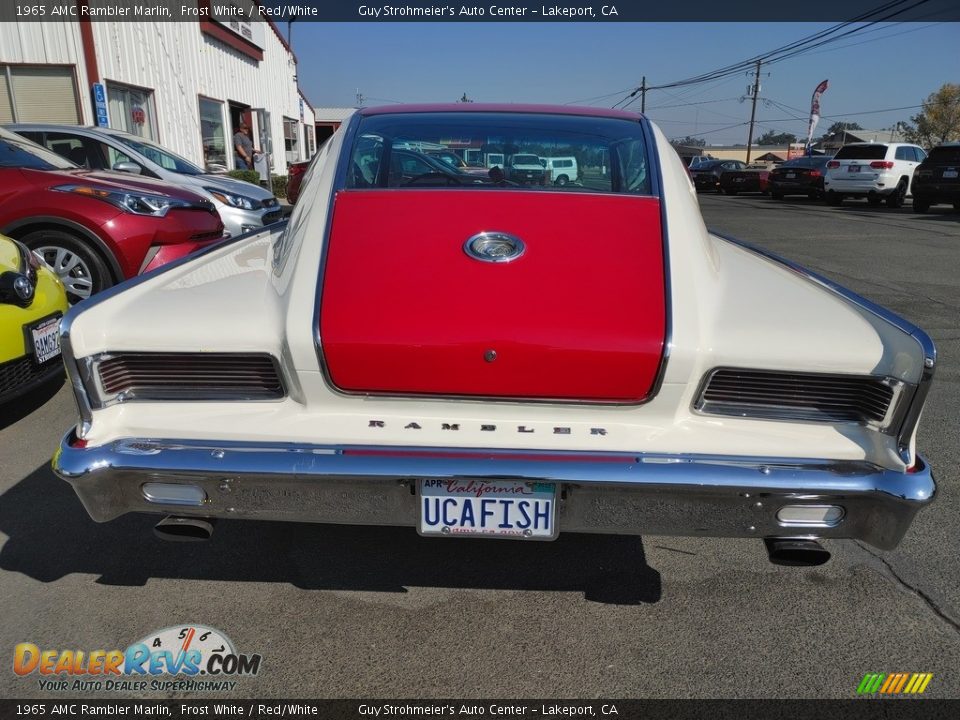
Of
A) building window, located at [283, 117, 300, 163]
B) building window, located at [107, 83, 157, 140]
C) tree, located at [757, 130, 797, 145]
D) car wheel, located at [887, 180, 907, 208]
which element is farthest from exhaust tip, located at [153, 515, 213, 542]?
tree, located at [757, 130, 797, 145]

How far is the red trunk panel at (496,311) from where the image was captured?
1994 millimetres

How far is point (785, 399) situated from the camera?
6.65ft

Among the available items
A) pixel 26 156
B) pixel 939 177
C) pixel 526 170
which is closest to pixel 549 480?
pixel 526 170

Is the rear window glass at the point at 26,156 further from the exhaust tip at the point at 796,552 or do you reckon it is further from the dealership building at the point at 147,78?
the dealership building at the point at 147,78

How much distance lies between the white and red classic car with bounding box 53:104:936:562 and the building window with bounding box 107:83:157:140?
13.2 meters

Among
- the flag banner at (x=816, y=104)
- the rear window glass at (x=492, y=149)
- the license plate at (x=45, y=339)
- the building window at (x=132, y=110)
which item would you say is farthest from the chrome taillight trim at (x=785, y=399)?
the flag banner at (x=816, y=104)

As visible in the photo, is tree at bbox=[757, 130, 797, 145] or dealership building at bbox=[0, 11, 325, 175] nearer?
dealership building at bbox=[0, 11, 325, 175]

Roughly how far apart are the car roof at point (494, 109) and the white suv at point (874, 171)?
17929mm

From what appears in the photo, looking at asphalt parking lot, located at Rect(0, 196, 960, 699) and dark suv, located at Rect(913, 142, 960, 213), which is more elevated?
dark suv, located at Rect(913, 142, 960, 213)

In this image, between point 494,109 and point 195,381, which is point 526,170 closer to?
point 494,109

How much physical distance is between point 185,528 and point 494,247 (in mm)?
1299

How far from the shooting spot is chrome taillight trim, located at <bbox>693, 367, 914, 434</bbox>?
6.45ft

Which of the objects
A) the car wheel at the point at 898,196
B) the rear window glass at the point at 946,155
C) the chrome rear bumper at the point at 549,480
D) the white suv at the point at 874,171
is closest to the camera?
the chrome rear bumper at the point at 549,480

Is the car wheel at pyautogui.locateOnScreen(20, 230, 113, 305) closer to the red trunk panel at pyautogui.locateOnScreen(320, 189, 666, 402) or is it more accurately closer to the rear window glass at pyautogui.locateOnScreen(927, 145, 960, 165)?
the red trunk panel at pyautogui.locateOnScreen(320, 189, 666, 402)
